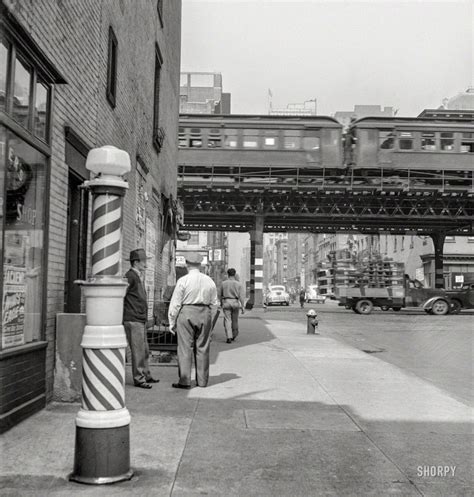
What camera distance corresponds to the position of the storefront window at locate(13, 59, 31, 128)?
5.53 m

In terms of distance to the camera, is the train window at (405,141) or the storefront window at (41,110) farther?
the train window at (405,141)

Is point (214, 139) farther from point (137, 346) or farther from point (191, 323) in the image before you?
point (137, 346)

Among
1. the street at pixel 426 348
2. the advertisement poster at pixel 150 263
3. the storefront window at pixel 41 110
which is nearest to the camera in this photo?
the storefront window at pixel 41 110

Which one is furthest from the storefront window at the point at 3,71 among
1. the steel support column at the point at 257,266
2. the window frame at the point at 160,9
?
the steel support column at the point at 257,266

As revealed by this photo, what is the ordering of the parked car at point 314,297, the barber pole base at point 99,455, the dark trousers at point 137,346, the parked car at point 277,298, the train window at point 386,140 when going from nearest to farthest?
the barber pole base at point 99,455, the dark trousers at point 137,346, the train window at point 386,140, the parked car at point 277,298, the parked car at point 314,297

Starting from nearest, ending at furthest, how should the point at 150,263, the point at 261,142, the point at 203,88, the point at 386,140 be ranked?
the point at 150,263 → the point at 386,140 → the point at 261,142 → the point at 203,88

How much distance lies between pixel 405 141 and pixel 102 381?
31513mm

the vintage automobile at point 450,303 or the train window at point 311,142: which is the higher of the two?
the train window at point 311,142

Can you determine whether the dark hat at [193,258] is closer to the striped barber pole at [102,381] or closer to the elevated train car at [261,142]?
the striped barber pole at [102,381]

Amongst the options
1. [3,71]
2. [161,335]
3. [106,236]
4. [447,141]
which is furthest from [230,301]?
[447,141]

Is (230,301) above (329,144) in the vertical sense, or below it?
below

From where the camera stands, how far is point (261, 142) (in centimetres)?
3356

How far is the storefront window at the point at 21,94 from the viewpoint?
18.2 ft

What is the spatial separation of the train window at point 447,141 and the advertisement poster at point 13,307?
3148 centimetres
